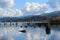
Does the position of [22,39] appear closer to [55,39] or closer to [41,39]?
[41,39]

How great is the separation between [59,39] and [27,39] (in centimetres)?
678

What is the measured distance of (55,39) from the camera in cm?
4853

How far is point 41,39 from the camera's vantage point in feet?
164

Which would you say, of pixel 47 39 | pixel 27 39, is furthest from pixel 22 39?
pixel 47 39

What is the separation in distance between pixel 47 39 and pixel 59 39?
2.48 metres

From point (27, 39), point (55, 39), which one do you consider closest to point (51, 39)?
point (55, 39)

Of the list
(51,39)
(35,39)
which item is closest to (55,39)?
(51,39)

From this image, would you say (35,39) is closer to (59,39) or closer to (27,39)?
(27,39)

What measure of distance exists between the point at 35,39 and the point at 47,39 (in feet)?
9.00

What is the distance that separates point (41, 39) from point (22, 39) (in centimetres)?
407

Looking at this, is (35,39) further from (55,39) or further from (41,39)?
(55,39)

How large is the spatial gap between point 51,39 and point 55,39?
826 millimetres

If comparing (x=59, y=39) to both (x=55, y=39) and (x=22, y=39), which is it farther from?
(x=22, y=39)

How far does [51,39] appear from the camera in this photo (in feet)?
159
